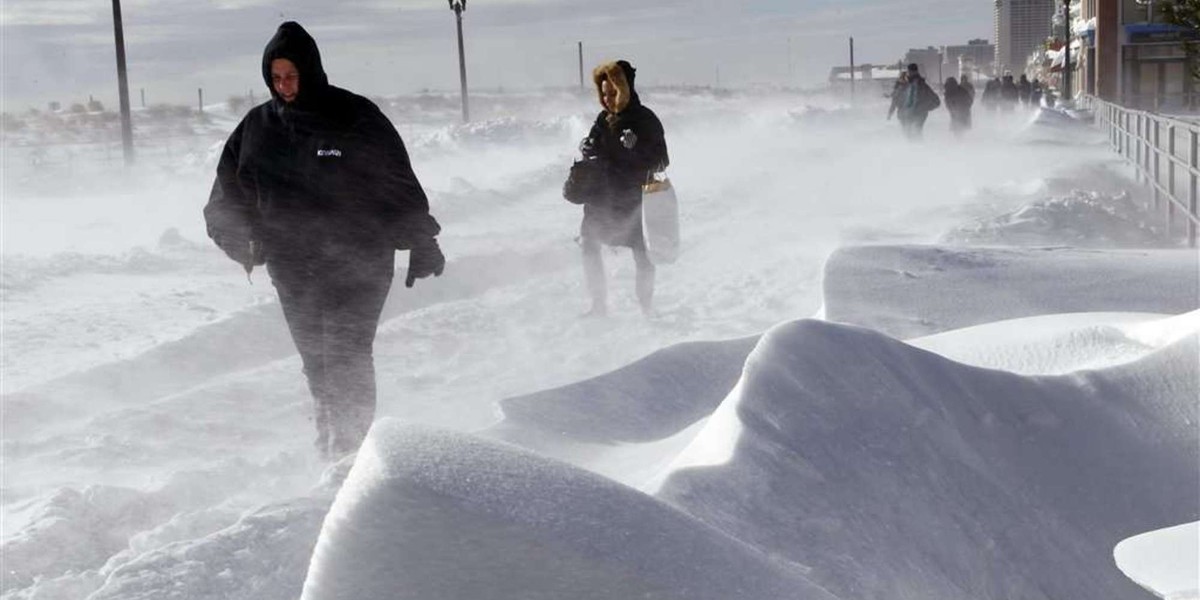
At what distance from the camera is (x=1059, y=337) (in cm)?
503

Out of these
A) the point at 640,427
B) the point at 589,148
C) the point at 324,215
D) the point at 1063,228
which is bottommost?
the point at 640,427

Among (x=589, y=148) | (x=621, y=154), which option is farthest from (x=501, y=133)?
(x=621, y=154)

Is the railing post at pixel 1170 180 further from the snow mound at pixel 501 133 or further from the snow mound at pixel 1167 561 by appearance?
the snow mound at pixel 501 133

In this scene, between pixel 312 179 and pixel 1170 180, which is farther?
pixel 1170 180

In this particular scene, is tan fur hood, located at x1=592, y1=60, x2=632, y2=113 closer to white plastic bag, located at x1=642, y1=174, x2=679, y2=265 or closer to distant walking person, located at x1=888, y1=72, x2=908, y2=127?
white plastic bag, located at x1=642, y1=174, x2=679, y2=265

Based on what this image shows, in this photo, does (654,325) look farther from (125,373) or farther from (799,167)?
(799,167)

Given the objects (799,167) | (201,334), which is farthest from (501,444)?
(799,167)

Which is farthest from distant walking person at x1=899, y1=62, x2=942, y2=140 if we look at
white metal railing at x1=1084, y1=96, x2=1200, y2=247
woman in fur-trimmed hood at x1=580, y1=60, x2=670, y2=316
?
woman in fur-trimmed hood at x1=580, y1=60, x2=670, y2=316

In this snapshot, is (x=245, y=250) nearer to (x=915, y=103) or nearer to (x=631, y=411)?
(x=631, y=411)

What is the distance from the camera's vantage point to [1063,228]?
10.8 metres

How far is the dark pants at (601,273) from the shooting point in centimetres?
808

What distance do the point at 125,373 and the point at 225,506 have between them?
289 cm

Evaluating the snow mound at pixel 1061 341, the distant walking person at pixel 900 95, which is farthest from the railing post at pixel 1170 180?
the distant walking person at pixel 900 95

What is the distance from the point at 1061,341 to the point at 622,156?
3310mm
